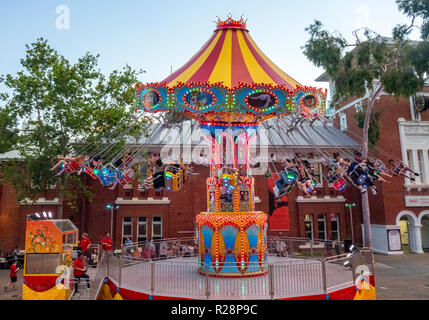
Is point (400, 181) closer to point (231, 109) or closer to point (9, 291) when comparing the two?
point (231, 109)

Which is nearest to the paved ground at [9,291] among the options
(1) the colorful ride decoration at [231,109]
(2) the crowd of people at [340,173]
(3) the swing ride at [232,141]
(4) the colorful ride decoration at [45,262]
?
(4) the colorful ride decoration at [45,262]

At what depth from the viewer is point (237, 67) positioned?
1168cm

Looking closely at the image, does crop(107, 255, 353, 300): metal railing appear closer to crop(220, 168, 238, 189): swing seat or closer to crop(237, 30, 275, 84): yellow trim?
crop(220, 168, 238, 189): swing seat

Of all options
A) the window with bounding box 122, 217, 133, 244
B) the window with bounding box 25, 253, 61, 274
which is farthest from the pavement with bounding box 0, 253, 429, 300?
the window with bounding box 122, 217, 133, 244

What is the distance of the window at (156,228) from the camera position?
24359 mm

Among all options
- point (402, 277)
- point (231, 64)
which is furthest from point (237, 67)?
point (402, 277)

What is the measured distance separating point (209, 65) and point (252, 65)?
1.57 meters

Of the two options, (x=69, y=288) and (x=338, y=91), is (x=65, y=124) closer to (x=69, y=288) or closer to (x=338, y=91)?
(x=69, y=288)

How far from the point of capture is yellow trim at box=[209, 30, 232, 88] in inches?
435

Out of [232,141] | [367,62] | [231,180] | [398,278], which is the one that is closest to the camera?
[231,180]

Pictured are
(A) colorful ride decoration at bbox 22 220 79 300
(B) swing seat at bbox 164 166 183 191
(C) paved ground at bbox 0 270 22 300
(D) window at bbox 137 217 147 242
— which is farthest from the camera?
(D) window at bbox 137 217 147 242

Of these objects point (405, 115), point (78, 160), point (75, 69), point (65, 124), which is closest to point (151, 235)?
point (65, 124)

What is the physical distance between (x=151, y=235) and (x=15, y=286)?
417 inches

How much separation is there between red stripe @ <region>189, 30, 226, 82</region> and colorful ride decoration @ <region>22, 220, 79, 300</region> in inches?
273
